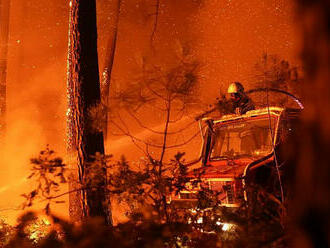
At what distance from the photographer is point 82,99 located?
21.2 ft

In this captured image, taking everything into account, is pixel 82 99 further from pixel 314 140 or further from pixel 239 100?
pixel 314 140

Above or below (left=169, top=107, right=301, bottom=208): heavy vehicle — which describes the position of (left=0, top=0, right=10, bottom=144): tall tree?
above

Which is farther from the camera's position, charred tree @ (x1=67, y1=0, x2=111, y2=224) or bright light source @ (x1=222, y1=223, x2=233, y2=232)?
charred tree @ (x1=67, y1=0, x2=111, y2=224)

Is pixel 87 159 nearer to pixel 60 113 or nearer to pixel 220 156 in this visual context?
pixel 220 156

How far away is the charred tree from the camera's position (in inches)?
242

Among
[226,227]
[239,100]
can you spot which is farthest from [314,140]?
[239,100]

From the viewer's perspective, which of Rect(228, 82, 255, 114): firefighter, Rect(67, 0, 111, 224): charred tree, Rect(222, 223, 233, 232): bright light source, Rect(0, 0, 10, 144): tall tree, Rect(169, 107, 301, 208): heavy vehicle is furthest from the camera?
Rect(0, 0, 10, 144): tall tree

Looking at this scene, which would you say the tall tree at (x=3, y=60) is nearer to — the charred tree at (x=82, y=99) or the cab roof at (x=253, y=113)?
the charred tree at (x=82, y=99)

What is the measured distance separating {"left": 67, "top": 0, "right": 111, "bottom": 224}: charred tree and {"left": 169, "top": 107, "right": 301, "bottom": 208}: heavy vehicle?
139cm

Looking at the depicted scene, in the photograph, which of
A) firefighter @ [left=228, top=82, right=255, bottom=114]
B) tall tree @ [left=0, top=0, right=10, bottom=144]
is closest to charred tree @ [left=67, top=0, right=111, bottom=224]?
firefighter @ [left=228, top=82, right=255, bottom=114]

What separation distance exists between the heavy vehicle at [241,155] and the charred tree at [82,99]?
1.39 m

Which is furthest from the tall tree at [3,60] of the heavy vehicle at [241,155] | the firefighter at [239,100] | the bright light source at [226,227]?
the bright light source at [226,227]

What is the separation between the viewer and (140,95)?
16.0 ft

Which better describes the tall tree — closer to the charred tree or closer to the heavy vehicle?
the charred tree
